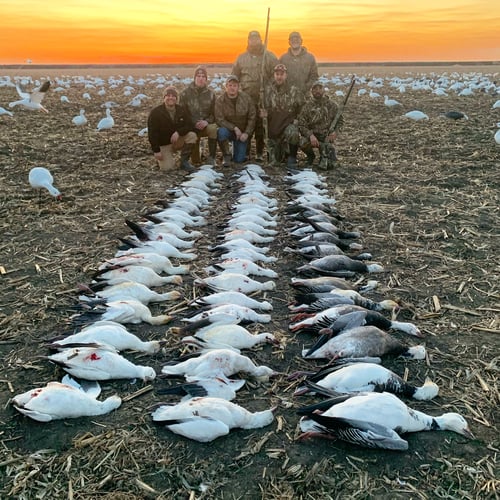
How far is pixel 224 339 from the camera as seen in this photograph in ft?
12.8

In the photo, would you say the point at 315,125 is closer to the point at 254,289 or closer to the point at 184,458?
the point at 254,289

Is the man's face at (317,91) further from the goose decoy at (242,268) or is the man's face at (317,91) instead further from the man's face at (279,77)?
the goose decoy at (242,268)

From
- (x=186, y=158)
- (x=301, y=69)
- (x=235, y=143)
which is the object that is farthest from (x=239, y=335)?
(x=301, y=69)

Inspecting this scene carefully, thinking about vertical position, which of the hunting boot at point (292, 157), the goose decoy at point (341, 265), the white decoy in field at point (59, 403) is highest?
the hunting boot at point (292, 157)

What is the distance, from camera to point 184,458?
288 centimetres

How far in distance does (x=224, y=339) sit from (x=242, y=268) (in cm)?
135

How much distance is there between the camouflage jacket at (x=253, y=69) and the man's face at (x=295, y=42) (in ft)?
1.33

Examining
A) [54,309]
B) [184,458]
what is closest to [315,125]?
[54,309]

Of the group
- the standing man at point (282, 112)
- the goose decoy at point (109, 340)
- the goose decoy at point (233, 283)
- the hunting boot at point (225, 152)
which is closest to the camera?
the goose decoy at point (109, 340)

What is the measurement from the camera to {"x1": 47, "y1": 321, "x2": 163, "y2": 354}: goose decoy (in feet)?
12.2

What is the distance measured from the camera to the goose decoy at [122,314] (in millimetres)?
4160

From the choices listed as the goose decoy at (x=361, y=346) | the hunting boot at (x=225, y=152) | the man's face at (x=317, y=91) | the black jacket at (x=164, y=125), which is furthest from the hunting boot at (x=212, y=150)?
the goose decoy at (x=361, y=346)

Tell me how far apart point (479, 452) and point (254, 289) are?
Result: 2466 millimetres

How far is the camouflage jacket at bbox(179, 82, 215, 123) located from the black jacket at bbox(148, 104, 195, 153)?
249mm
